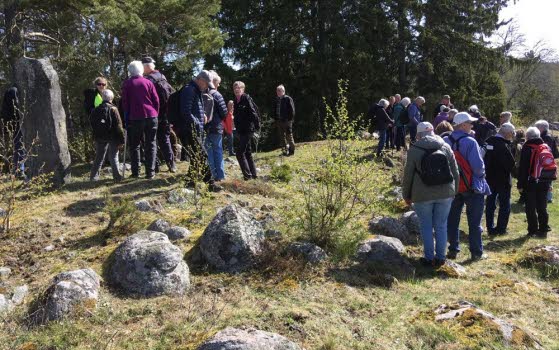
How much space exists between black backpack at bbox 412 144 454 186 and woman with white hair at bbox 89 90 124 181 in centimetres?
502

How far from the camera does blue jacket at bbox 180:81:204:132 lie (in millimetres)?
6934

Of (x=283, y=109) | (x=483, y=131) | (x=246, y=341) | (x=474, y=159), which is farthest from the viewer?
(x=283, y=109)

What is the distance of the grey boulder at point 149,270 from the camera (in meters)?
4.32

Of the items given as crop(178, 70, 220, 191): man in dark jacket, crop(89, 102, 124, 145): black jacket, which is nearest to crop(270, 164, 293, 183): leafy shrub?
crop(178, 70, 220, 191): man in dark jacket

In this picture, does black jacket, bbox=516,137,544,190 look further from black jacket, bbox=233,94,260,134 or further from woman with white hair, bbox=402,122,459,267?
black jacket, bbox=233,94,260,134

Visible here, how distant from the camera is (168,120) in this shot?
24.8 ft

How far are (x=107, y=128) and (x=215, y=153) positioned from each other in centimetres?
184

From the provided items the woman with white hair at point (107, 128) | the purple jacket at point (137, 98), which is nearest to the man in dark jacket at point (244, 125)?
the purple jacket at point (137, 98)

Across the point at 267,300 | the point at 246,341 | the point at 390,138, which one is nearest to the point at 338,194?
the point at 267,300

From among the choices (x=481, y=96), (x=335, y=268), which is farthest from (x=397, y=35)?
(x=335, y=268)

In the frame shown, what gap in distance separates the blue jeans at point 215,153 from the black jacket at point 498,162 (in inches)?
172

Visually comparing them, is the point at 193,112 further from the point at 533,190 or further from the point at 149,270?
the point at 533,190

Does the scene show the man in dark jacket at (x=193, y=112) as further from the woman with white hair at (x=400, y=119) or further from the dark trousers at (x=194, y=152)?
the woman with white hair at (x=400, y=119)

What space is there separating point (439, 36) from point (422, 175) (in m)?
21.1
